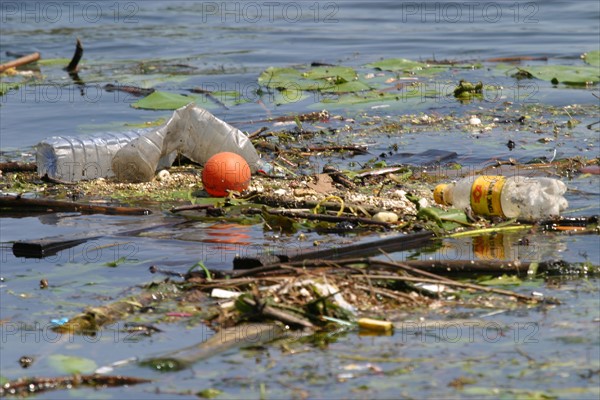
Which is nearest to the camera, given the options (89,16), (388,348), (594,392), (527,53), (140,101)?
(594,392)

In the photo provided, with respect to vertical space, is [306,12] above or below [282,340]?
above

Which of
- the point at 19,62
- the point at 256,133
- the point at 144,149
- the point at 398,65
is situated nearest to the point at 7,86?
the point at 19,62

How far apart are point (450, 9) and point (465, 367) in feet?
66.2

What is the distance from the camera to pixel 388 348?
498cm

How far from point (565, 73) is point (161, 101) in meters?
4.85

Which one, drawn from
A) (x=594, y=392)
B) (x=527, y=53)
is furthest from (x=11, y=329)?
(x=527, y=53)

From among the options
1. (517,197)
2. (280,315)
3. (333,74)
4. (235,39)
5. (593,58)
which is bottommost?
(280,315)

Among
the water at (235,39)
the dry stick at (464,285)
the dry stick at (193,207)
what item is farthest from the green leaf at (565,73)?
the dry stick at (464,285)

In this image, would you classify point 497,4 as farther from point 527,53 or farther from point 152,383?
point 152,383

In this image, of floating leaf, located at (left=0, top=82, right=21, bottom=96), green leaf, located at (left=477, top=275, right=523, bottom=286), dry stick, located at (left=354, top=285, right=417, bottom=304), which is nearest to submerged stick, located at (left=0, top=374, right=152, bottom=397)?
dry stick, located at (left=354, top=285, right=417, bottom=304)

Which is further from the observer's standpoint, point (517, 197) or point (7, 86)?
point (7, 86)

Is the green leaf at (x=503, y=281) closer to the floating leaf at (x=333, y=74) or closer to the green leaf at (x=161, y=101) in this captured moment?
the green leaf at (x=161, y=101)

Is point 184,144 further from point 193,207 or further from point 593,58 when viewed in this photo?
point 593,58

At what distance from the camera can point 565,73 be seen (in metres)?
13.8
